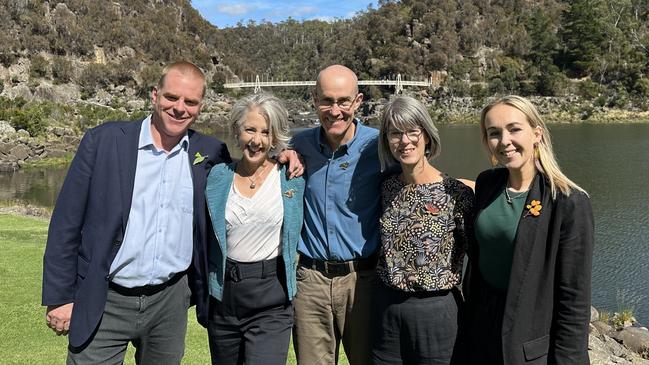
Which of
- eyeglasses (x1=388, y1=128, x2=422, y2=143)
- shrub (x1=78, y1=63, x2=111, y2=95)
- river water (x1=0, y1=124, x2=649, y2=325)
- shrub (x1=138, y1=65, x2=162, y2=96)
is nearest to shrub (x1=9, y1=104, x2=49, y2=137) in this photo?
river water (x1=0, y1=124, x2=649, y2=325)

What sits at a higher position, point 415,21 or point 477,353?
point 415,21

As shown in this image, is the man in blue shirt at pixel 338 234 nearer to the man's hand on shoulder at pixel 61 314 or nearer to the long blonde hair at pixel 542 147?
the long blonde hair at pixel 542 147

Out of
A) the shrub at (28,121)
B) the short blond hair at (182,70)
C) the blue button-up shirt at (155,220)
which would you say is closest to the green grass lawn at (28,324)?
the blue button-up shirt at (155,220)

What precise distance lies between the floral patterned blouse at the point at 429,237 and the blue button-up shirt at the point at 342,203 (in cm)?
24

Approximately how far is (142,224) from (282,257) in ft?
2.53

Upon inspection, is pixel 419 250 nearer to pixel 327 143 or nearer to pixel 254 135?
pixel 327 143

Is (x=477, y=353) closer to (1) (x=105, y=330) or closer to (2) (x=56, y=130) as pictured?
(1) (x=105, y=330)

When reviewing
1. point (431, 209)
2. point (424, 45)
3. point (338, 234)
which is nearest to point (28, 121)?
point (338, 234)

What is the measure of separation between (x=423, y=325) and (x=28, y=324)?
4300 millimetres

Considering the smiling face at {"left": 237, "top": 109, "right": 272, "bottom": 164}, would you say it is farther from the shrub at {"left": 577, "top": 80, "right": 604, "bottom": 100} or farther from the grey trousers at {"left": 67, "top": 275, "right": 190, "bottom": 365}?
the shrub at {"left": 577, "top": 80, "right": 604, "bottom": 100}

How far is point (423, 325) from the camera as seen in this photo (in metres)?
2.90

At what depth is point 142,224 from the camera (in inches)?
113

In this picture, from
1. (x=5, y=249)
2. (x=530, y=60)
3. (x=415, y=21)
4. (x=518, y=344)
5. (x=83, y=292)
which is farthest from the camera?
(x=415, y=21)

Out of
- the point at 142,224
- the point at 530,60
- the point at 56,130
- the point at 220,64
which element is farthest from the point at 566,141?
the point at 220,64
